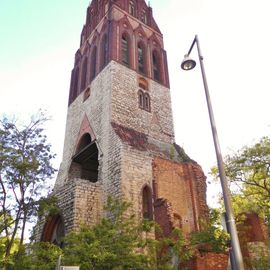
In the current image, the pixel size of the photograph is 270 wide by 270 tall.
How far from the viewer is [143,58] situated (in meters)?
24.2

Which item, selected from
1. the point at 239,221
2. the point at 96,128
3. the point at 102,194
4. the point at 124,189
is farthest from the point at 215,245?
the point at 96,128

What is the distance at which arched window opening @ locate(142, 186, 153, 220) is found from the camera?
15.0 metres

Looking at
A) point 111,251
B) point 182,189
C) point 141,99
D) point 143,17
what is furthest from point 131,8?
point 111,251

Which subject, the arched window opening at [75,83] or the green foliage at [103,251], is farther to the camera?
the arched window opening at [75,83]

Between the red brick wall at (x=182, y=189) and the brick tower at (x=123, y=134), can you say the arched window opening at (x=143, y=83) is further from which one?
the red brick wall at (x=182, y=189)

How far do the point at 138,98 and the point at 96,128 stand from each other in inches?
144

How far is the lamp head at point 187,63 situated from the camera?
27.8 ft

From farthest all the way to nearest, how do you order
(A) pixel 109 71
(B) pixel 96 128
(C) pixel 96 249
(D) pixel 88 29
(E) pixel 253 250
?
(D) pixel 88 29 → (A) pixel 109 71 → (B) pixel 96 128 → (E) pixel 253 250 → (C) pixel 96 249

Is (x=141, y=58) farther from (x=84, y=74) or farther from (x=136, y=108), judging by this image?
(x=136, y=108)

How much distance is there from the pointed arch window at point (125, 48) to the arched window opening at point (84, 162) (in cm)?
633

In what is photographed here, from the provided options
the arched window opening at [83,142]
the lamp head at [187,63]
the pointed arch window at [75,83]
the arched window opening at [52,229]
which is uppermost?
the pointed arch window at [75,83]

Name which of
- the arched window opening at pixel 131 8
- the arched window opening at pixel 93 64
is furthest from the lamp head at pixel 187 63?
the arched window opening at pixel 131 8

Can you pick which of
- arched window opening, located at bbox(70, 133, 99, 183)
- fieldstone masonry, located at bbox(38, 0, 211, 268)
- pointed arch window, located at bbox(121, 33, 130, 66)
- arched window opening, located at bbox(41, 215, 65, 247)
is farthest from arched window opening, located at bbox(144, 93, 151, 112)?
arched window opening, located at bbox(41, 215, 65, 247)

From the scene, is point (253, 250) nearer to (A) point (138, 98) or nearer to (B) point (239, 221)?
(B) point (239, 221)
